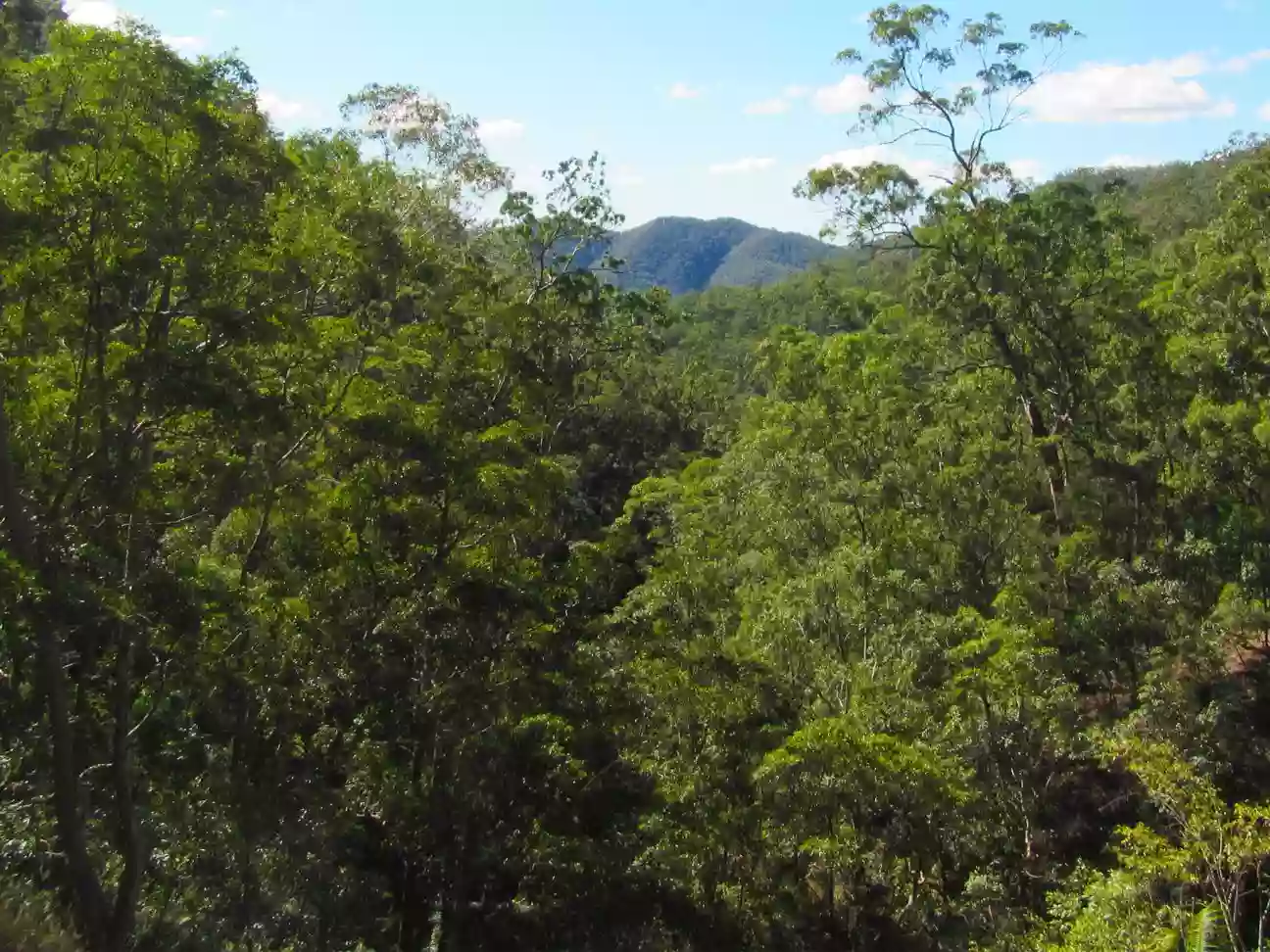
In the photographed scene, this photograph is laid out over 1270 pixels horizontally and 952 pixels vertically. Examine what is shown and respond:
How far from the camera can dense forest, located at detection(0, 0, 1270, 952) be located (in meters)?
7.52

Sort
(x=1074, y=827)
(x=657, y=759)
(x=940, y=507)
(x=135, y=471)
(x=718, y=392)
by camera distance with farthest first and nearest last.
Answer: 1. (x=718, y=392)
2. (x=940, y=507)
3. (x=1074, y=827)
4. (x=657, y=759)
5. (x=135, y=471)

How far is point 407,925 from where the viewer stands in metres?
11.2

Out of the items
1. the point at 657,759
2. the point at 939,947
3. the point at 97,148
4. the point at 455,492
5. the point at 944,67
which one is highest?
the point at 944,67

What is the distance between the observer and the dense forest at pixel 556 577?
7520 millimetres

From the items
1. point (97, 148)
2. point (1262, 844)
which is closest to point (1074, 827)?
point (1262, 844)

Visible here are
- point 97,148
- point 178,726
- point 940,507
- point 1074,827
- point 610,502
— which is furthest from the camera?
point 610,502

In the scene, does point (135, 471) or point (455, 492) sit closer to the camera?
point (135, 471)

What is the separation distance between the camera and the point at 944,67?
58.0 feet

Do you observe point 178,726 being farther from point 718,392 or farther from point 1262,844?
point 718,392

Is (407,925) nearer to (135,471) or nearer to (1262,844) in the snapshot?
(135,471)

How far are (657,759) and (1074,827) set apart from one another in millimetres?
6765

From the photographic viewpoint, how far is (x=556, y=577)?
12094 mm

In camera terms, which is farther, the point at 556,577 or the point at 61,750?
the point at 556,577

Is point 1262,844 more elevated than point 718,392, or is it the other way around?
point 718,392
